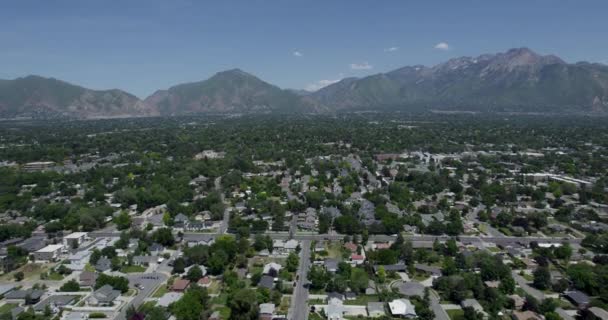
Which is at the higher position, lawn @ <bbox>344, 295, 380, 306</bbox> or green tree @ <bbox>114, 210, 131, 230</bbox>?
green tree @ <bbox>114, 210, 131, 230</bbox>

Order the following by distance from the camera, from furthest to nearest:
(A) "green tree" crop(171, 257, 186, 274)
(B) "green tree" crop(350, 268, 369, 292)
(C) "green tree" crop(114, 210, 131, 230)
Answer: (C) "green tree" crop(114, 210, 131, 230), (A) "green tree" crop(171, 257, 186, 274), (B) "green tree" crop(350, 268, 369, 292)

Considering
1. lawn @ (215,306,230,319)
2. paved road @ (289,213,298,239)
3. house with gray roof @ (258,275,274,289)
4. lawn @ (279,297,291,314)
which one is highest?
house with gray roof @ (258,275,274,289)

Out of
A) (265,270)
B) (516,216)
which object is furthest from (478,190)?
(265,270)

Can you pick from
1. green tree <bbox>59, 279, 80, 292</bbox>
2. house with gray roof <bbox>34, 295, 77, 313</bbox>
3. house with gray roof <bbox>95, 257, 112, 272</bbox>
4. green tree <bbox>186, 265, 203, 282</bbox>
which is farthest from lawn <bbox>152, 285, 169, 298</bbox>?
house with gray roof <bbox>95, 257, 112, 272</bbox>

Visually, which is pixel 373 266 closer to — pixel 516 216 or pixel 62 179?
pixel 516 216

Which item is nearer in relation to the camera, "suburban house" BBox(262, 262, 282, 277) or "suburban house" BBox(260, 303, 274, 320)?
"suburban house" BBox(260, 303, 274, 320)

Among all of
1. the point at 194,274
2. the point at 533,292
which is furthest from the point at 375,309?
the point at 194,274

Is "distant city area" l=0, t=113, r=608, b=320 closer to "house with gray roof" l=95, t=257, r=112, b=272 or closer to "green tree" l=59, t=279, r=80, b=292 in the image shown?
"green tree" l=59, t=279, r=80, b=292
